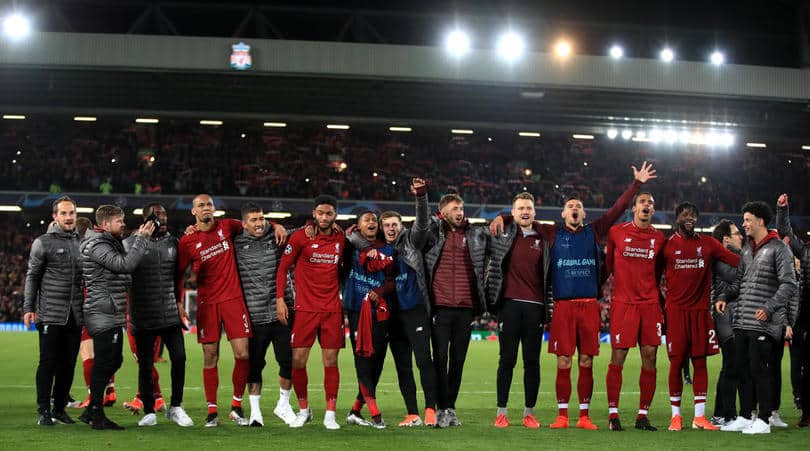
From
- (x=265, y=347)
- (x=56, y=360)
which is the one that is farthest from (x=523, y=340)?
(x=56, y=360)

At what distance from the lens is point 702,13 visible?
39.5 meters

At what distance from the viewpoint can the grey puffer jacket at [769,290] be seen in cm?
966

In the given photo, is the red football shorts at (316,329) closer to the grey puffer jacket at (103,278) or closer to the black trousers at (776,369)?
the grey puffer jacket at (103,278)

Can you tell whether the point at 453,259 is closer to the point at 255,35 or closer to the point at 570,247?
the point at 570,247

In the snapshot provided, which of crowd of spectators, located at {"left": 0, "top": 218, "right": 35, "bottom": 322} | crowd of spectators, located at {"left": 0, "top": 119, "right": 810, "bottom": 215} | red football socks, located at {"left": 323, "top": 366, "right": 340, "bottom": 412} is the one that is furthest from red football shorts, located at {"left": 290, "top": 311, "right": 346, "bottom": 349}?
crowd of spectators, located at {"left": 0, "top": 119, "right": 810, "bottom": 215}

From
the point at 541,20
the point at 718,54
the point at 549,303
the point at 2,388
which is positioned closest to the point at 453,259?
the point at 549,303

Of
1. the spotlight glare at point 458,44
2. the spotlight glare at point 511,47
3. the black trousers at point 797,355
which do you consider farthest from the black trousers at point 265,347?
the spotlight glare at point 511,47

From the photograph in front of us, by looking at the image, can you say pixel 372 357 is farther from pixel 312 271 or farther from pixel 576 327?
pixel 576 327

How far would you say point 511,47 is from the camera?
3472cm

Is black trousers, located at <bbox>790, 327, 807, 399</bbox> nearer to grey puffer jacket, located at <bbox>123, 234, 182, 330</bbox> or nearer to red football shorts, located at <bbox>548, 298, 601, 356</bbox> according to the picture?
red football shorts, located at <bbox>548, 298, 601, 356</bbox>

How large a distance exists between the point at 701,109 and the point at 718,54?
2495 millimetres

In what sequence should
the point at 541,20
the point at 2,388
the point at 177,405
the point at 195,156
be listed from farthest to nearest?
the point at 195,156 → the point at 541,20 → the point at 2,388 → the point at 177,405

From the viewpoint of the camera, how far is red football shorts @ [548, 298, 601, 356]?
400 inches

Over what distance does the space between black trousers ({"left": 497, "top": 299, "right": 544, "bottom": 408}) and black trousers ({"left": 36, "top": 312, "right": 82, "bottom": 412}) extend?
4.53m
